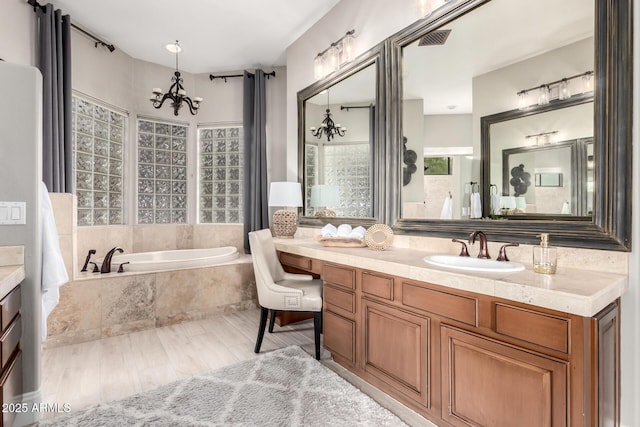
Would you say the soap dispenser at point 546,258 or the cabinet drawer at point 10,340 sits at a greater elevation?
the soap dispenser at point 546,258

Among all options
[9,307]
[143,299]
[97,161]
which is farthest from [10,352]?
[97,161]

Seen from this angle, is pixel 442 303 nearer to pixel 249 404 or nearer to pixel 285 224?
pixel 249 404

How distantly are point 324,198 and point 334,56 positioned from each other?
Answer: 1.37 meters

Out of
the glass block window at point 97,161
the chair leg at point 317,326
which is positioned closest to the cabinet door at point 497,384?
the chair leg at point 317,326

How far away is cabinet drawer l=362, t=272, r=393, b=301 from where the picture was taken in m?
1.83

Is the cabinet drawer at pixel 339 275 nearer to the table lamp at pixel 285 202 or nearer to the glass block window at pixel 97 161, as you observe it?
the table lamp at pixel 285 202

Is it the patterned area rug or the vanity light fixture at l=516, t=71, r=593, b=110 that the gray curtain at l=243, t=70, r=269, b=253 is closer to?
the patterned area rug

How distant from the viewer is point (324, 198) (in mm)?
3262

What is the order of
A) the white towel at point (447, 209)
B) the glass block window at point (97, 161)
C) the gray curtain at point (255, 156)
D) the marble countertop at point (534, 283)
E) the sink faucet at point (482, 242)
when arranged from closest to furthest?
the marble countertop at point (534, 283) < the sink faucet at point (482, 242) < the white towel at point (447, 209) < the glass block window at point (97, 161) < the gray curtain at point (255, 156)

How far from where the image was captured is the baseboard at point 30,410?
165 cm

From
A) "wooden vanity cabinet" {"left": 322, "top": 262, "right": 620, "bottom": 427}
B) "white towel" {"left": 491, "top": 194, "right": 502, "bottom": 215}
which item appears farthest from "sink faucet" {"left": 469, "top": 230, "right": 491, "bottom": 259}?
"wooden vanity cabinet" {"left": 322, "top": 262, "right": 620, "bottom": 427}

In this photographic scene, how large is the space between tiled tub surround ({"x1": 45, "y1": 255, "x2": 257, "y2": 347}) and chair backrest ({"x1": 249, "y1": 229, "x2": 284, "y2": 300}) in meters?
0.94

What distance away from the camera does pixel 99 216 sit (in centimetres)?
386

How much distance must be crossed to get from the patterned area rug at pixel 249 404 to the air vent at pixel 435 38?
2.33m
